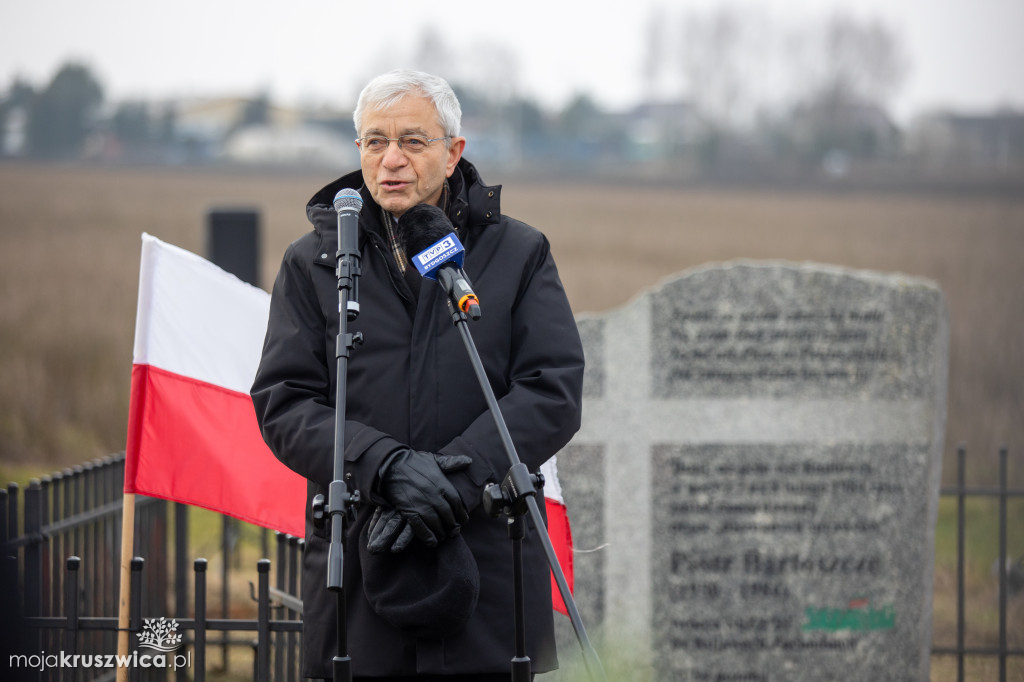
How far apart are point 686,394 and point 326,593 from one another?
106 inches

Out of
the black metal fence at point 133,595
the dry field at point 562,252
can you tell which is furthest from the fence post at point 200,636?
the dry field at point 562,252

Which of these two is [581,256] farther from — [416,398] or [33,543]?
[416,398]

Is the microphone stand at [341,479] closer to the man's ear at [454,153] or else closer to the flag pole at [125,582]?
the man's ear at [454,153]

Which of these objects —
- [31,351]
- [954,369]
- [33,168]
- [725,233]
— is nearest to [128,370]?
[31,351]

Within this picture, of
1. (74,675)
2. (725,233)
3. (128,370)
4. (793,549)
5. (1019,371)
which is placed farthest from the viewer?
(725,233)

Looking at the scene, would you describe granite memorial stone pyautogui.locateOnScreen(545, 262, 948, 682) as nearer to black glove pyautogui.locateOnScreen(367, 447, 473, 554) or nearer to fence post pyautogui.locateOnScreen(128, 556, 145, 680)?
fence post pyautogui.locateOnScreen(128, 556, 145, 680)

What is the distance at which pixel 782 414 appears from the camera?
15.8 feet

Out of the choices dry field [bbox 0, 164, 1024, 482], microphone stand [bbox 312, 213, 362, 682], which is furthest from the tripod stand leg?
dry field [bbox 0, 164, 1024, 482]

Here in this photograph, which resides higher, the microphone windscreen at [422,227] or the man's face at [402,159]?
the man's face at [402,159]

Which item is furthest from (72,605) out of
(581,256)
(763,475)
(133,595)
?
(581,256)

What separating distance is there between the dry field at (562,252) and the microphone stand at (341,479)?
552 centimetres

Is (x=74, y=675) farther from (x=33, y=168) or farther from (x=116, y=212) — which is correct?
(x=33, y=168)

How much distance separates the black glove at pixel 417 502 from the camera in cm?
217

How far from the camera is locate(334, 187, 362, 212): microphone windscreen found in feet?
7.62
